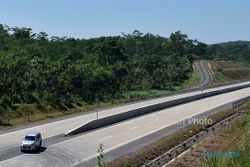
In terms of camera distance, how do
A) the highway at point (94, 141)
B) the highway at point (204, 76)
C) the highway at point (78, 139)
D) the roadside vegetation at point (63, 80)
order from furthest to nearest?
the highway at point (204, 76), the roadside vegetation at point (63, 80), the highway at point (78, 139), the highway at point (94, 141)

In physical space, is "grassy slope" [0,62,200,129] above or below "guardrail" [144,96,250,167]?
above

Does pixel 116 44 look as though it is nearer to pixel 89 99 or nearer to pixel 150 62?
pixel 150 62

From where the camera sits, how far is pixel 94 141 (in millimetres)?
45812

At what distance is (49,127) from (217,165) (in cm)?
2960

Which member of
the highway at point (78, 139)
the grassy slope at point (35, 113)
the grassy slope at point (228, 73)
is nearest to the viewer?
the highway at point (78, 139)

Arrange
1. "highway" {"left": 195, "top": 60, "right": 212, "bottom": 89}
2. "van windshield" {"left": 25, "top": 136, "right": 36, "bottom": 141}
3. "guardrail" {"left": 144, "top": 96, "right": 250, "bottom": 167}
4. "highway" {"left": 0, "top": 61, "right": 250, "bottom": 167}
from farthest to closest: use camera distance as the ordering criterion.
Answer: "highway" {"left": 195, "top": 60, "right": 212, "bottom": 89}, "van windshield" {"left": 25, "top": 136, "right": 36, "bottom": 141}, "highway" {"left": 0, "top": 61, "right": 250, "bottom": 167}, "guardrail" {"left": 144, "top": 96, "right": 250, "bottom": 167}

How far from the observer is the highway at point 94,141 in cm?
3666

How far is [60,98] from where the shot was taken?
72750 mm

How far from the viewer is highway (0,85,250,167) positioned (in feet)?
120

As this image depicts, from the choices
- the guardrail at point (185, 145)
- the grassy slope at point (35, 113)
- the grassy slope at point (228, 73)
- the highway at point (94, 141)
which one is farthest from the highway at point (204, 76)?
the guardrail at point (185, 145)

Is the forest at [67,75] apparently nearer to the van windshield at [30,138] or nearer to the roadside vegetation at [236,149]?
the van windshield at [30,138]

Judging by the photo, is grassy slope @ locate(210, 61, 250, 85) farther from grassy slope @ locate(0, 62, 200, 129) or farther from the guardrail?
the guardrail

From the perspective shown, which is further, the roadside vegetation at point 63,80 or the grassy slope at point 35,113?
the roadside vegetation at point 63,80

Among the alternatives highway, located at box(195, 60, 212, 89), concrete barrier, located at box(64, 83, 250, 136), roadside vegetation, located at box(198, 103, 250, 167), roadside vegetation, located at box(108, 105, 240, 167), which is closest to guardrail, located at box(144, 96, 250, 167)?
roadside vegetation, located at box(108, 105, 240, 167)
